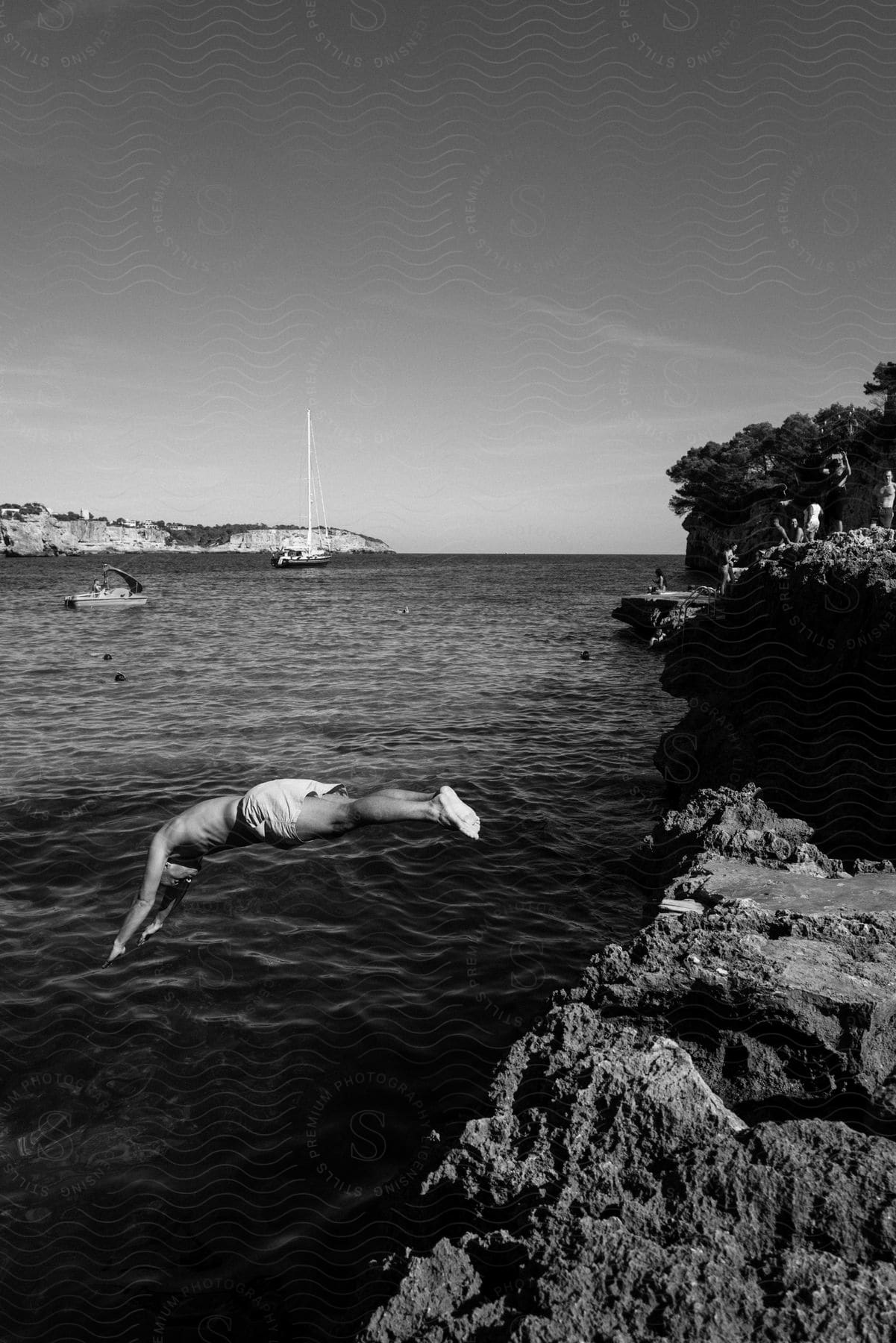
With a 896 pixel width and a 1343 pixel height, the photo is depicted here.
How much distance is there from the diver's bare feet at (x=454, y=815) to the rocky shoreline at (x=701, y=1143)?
1.42 m

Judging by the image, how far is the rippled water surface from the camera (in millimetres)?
5180

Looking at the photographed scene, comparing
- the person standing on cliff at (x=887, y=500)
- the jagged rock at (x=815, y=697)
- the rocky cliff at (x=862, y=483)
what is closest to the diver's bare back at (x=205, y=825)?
the jagged rock at (x=815, y=697)

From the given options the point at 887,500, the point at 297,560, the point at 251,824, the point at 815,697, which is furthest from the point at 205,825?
the point at 297,560

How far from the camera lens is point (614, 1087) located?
381cm

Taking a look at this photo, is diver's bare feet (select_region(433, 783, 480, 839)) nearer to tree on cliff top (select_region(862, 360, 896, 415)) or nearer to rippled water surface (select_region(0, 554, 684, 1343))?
rippled water surface (select_region(0, 554, 684, 1343))

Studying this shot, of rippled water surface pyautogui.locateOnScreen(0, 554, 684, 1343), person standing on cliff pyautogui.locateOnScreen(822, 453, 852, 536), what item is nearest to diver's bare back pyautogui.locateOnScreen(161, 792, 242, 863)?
rippled water surface pyautogui.locateOnScreen(0, 554, 684, 1343)

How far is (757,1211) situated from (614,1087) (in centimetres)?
91

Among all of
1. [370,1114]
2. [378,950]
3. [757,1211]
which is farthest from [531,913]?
[757,1211]

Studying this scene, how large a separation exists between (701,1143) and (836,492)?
15.4 m

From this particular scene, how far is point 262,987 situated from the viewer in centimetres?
825

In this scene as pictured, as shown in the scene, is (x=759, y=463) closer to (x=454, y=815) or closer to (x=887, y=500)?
(x=887, y=500)

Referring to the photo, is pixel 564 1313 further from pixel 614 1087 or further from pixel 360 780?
pixel 360 780

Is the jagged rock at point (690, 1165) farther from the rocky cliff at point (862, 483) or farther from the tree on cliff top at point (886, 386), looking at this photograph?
the tree on cliff top at point (886, 386)

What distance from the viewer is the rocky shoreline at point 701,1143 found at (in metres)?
2.65
